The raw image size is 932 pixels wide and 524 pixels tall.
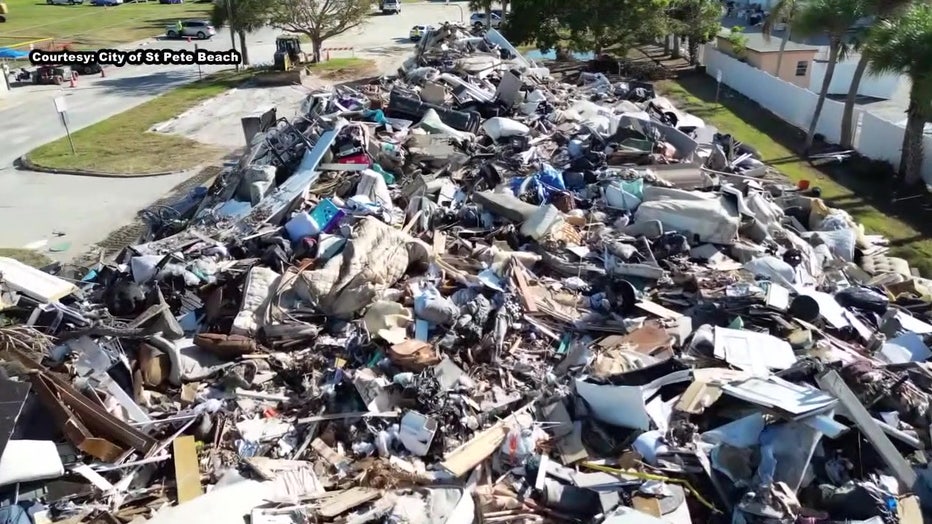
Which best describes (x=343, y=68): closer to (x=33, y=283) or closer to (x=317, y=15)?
(x=317, y=15)

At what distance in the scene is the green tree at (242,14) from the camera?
34094 mm

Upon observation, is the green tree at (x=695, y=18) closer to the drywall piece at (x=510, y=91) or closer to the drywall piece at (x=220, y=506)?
the drywall piece at (x=510, y=91)

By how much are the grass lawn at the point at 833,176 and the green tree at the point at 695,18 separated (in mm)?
4911

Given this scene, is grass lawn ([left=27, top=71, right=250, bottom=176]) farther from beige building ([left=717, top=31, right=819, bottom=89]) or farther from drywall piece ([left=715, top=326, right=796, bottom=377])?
beige building ([left=717, top=31, right=819, bottom=89])

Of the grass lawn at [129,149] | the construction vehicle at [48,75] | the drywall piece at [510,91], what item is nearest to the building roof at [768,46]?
the drywall piece at [510,91]

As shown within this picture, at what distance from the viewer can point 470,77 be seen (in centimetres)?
2086

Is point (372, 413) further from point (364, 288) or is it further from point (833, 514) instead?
point (833, 514)

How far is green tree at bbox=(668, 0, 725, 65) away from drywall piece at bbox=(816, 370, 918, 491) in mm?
28000

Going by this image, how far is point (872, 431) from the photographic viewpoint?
711 cm

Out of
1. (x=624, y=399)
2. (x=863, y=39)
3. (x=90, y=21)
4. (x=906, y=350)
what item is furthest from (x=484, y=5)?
(x=90, y=21)

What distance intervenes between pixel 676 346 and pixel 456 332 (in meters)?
2.70

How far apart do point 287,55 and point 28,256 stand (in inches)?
886

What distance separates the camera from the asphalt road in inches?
648

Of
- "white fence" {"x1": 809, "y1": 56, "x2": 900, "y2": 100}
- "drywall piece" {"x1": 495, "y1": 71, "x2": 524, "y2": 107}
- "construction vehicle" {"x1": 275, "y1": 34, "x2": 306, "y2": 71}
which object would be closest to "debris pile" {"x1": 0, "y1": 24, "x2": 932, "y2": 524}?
"drywall piece" {"x1": 495, "y1": 71, "x2": 524, "y2": 107}
